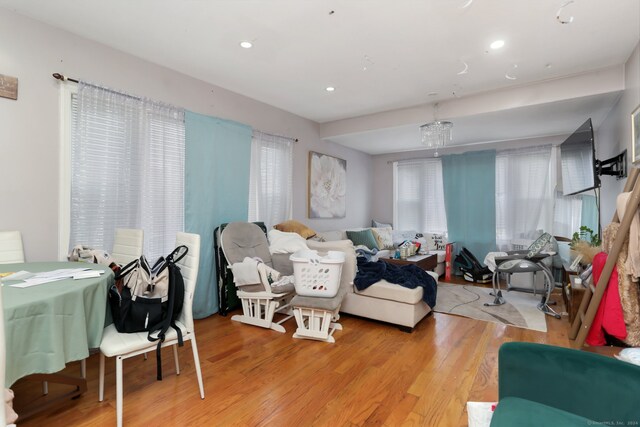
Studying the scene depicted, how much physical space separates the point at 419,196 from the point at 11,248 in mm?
5678

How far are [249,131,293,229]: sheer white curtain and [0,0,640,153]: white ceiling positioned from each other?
2.33 feet

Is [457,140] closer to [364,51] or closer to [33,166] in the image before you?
[364,51]

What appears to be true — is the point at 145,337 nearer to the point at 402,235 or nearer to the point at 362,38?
the point at 362,38

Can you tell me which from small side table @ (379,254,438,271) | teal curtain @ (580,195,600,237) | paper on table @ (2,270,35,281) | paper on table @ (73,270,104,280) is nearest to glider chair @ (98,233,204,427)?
paper on table @ (73,270,104,280)

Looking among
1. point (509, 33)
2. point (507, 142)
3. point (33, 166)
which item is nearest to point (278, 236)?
point (33, 166)

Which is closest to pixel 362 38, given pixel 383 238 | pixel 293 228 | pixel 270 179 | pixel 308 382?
pixel 270 179

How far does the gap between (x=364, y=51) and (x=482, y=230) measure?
400 centimetres

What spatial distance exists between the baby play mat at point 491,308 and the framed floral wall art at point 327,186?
205 centimetres

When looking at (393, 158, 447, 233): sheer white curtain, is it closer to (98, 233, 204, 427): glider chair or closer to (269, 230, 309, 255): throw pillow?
(269, 230, 309, 255): throw pillow

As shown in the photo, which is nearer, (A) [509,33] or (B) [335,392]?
(B) [335,392]

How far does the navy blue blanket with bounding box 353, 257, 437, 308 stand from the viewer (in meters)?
3.04

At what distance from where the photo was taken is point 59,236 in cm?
239

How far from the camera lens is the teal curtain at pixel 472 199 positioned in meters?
5.32

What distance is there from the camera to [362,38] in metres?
2.45
